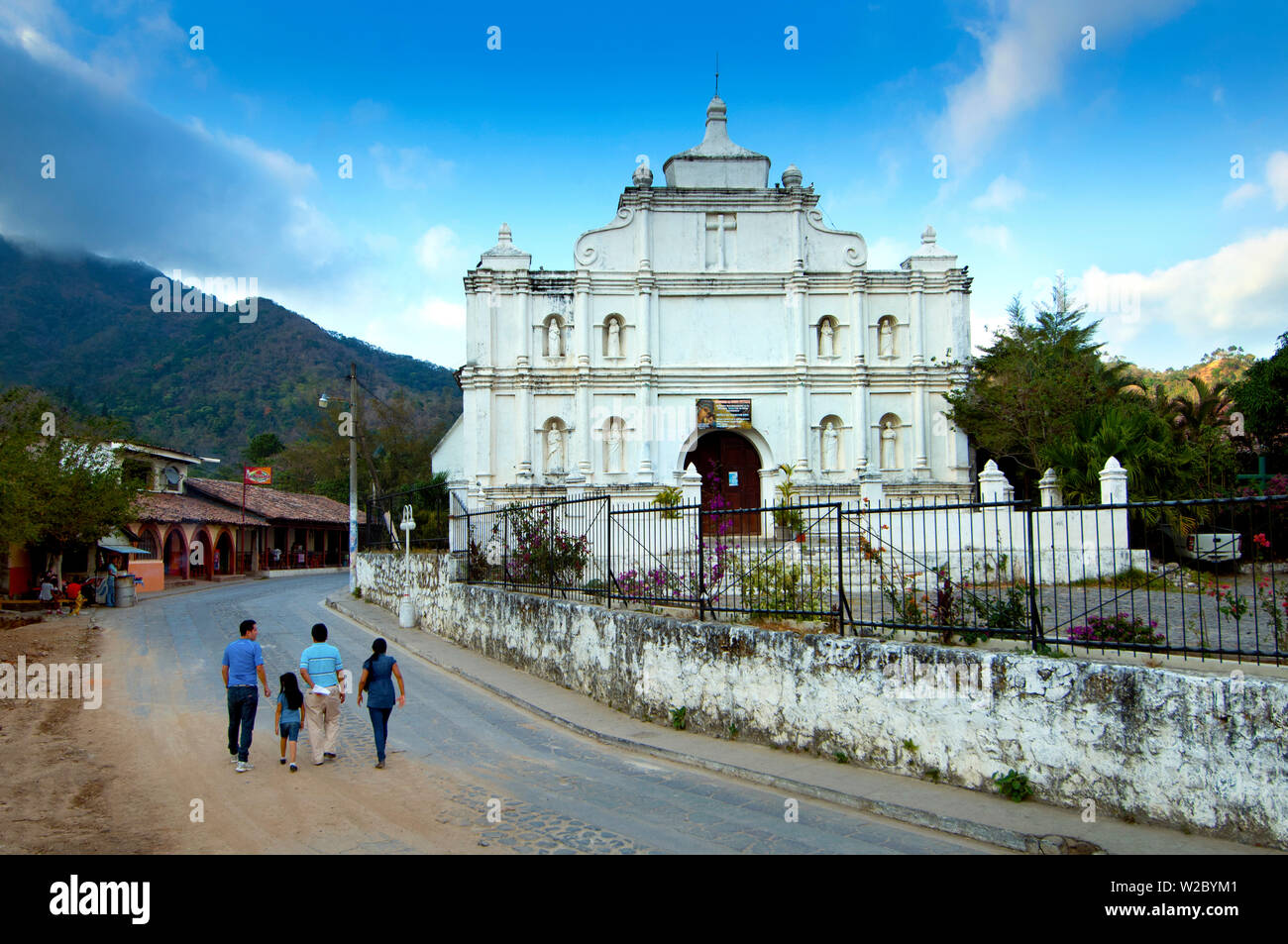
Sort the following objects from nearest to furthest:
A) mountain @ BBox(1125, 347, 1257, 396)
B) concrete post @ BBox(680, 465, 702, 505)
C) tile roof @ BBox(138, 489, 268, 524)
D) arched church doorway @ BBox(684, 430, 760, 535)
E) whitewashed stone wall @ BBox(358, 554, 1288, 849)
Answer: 1. whitewashed stone wall @ BBox(358, 554, 1288, 849)
2. concrete post @ BBox(680, 465, 702, 505)
3. arched church doorway @ BBox(684, 430, 760, 535)
4. tile roof @ BBox(138, 489, 268, 524)
5. mountain @ BBox(1125, 347, 1257, 396)

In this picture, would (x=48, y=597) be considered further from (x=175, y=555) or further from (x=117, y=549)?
(x=175, y=555)

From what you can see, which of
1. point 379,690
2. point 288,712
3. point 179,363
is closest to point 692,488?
point 379,690

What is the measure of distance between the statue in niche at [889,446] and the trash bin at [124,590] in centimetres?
→ 2513

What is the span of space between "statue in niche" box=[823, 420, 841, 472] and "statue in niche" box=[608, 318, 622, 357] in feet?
24.1

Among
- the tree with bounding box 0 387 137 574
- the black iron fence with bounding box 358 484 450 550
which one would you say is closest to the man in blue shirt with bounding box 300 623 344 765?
the black iron fence with bounding box 358 484 450 550

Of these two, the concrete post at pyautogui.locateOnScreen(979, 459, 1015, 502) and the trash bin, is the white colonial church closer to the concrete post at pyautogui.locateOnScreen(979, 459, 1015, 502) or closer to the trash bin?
the concrete post at pyautogui.locateOnScreen(979, 459, 1015, 502)

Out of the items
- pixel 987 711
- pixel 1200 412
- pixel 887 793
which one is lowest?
pixel 887 793

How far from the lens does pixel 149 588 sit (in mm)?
32594

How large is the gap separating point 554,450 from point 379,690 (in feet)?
63.4

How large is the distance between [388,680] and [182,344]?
102 meters

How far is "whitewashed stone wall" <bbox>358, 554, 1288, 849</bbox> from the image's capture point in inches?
230

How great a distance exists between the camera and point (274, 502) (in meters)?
47.6

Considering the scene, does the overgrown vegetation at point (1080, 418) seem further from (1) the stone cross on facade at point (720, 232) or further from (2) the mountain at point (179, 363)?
(2) the mountain at point (179, 363)
